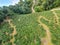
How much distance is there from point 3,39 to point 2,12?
17.3ft

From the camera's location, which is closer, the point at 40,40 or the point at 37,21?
the point at 40,40

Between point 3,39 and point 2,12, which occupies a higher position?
point 2,12

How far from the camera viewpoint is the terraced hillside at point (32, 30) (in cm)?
1880

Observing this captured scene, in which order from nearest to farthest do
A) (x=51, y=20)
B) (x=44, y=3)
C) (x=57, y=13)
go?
1. (x=51, y=20)
2. (x=57, y=13)
3. (x=44, y=3)

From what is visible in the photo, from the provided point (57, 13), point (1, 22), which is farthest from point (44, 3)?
point (1, 22)

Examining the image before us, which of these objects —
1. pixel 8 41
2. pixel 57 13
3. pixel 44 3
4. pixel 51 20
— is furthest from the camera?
pixel 44 3

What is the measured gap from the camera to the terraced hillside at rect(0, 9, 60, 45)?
18.8 meters

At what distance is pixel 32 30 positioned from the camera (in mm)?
20469

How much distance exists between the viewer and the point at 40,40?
18.6 m

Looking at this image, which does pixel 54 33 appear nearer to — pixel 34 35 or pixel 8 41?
pixel 34 35

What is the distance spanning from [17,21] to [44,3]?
9.38 meters

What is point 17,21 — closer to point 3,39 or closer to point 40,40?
point 3,39

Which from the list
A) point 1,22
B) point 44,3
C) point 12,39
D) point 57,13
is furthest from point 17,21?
point 44,3

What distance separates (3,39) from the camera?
20.7m
